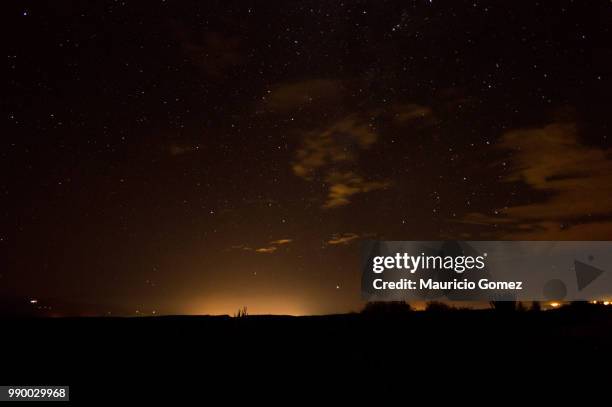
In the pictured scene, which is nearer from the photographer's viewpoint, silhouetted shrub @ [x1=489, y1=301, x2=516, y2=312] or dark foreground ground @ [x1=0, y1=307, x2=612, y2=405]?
dark foreground ground @ [x1=0, y1=307, x2=612, y2=405]

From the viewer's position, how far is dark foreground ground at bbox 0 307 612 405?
17.5 ft

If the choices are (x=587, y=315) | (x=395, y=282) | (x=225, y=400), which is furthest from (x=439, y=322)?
(x=395, y=282)

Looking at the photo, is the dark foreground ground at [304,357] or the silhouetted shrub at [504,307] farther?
the silhouetted shrub at [504,307]

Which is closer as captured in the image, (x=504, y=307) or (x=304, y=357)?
(x=304, y=357)

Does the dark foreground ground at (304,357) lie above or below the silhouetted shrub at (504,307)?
below

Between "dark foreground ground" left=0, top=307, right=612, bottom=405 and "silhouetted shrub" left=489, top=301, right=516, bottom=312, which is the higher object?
"silhouetted shrub" left=489, top=301, right=516, bottom=312

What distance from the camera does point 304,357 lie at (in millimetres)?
6066

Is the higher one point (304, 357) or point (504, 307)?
point (504, 307)

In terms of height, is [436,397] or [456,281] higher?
[456,281]

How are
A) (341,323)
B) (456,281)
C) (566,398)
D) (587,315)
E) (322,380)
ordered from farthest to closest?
(456,281) < (587,315) < (341,323) < (322,380) < (566,398)

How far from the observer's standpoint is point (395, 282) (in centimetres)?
1327

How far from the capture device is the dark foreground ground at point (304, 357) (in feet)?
17.5

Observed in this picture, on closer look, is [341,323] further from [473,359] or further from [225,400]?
[225,400]

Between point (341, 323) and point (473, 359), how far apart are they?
1.89 metres
